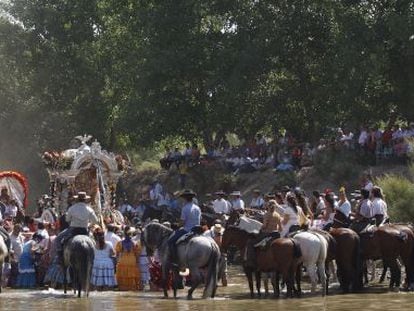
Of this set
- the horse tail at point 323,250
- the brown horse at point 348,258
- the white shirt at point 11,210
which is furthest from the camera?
the white shirt at point 11,210

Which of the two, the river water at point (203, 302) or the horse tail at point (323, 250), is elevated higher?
the horse tail at point (323, 250)

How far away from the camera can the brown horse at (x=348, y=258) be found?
71.0ft

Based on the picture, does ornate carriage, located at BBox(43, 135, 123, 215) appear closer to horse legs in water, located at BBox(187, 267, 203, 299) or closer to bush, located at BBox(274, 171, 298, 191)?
bush, located at BBox(274, 171, 298, 191)

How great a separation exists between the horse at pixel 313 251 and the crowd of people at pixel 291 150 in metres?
13.4

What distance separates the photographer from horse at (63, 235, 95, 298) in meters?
21.8

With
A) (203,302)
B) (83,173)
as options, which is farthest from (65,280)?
(83,173)

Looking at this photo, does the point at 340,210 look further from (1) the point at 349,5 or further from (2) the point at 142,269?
(1) the point at 349,5

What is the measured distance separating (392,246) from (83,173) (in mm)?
13258

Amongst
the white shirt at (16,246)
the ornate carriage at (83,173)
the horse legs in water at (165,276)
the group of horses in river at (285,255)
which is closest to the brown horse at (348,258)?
the group of horses in river at (285,255)

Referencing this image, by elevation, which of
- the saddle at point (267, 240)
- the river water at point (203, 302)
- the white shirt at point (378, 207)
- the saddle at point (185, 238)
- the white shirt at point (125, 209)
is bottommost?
the river water at point (203, 302)

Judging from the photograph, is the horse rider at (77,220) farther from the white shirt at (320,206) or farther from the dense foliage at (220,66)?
the dense foliage at (220,66)

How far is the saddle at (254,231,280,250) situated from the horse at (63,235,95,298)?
11.7 feet

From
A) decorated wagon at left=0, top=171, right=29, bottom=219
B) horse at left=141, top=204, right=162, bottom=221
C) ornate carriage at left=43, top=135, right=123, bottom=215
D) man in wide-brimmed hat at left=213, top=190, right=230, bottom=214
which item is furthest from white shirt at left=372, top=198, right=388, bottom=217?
horse at left=141, top=204, right=162, bottom=221

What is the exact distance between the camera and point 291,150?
4097 centimetres
